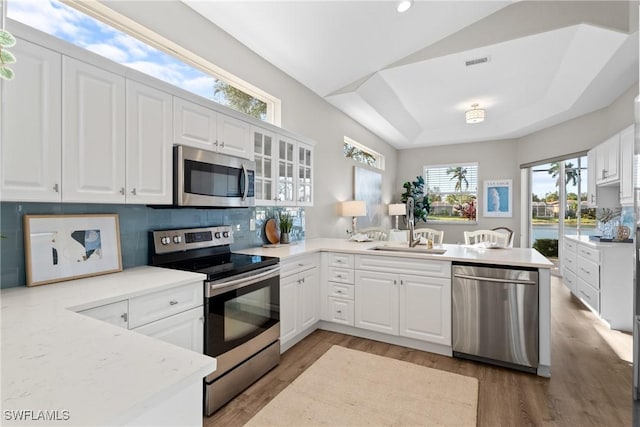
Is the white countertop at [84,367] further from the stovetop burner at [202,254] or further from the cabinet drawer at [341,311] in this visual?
the cabinet drawer at [341,311]

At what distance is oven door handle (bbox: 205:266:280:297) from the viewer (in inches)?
77.4

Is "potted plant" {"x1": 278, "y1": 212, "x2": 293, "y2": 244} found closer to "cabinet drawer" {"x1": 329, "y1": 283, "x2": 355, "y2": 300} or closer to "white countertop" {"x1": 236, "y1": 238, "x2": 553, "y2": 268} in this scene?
"white countertop" {"x1": 236, "y1": 238, "x2": 553, "y2": 268}

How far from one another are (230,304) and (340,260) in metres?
1.46

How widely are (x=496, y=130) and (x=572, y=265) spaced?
3204mm

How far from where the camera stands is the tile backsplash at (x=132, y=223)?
5.18 feet

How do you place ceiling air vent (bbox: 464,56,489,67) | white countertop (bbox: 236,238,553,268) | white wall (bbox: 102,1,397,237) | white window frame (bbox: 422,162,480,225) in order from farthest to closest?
white window frame (bbox: 422,162,480,225)
ceiling air vent (bbox: 464,56,489,67)
white countertop (bbox: 236,238,553,268)
white wall (bbox: 102,1,397,237)

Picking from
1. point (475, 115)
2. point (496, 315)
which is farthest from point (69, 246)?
point (475, 115)

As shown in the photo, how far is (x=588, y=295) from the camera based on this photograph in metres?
3.97

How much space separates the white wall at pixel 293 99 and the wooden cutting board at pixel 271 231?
2.59 ft

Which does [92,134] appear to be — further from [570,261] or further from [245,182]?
[570,261]

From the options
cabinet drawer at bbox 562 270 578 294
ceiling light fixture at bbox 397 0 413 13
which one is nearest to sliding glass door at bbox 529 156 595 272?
cabinet drawer at bbox 562 270 578 294

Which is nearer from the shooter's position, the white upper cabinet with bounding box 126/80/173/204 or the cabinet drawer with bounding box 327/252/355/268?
the white upper cabinet with bounding box 126/80/173/204

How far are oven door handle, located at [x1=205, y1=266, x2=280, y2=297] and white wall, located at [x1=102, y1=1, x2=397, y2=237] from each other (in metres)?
1.75

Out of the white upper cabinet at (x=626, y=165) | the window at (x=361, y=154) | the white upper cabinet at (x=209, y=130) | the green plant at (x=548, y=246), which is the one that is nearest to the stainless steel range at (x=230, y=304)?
the white upper cabinet at (x=209, y=130)
